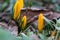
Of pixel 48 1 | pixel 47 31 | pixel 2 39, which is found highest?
pixel 2 39

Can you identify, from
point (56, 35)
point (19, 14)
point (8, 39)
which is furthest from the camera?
point (19, 14)

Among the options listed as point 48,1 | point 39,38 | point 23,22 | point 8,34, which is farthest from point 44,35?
point 48,1

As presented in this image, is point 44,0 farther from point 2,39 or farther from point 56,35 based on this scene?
point 2,39

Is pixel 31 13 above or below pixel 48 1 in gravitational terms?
above

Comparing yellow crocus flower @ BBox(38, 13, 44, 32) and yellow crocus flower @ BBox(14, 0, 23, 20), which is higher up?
yellow crocus flower @ BBox(14, 0, 23, 20)

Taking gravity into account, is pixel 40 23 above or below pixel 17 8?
below

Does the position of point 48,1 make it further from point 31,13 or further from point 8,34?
point 8,34

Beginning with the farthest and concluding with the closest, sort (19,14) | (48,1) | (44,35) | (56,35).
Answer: (48,1) → (19,14) → (44,35) → (56,35)

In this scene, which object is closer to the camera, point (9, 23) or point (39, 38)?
point (39, 38)

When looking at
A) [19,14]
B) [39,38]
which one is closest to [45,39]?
[39,38]

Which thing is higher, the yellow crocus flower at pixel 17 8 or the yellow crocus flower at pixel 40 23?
the yellow crocus flower at pixel 17 8
